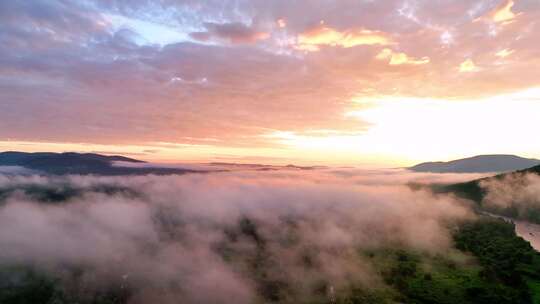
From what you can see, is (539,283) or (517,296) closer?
(517,296)

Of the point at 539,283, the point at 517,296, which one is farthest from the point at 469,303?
the point at 539,283

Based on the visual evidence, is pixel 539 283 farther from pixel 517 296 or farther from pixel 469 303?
pixel 469 303
